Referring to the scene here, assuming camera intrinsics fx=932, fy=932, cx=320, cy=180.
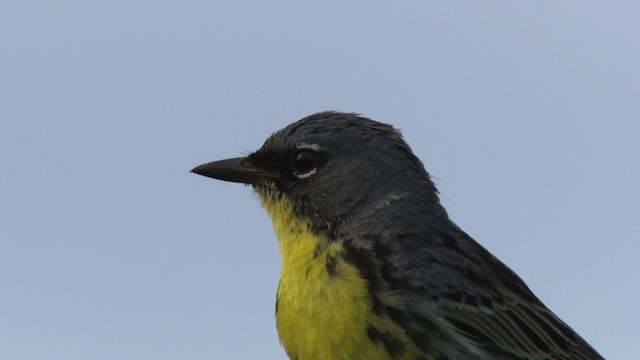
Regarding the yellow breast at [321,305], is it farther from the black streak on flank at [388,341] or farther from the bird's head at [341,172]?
the bird's head at [341,172]

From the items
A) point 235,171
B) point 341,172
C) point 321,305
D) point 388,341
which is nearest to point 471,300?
point 388,341

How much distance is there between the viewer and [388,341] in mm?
5871

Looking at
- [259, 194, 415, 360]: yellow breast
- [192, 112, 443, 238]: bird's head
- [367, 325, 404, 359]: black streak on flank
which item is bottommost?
[367, 325, 404, 359]: black streak on flank

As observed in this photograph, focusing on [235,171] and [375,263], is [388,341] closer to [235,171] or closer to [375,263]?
[375,263]

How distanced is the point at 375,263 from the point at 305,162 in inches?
51.9

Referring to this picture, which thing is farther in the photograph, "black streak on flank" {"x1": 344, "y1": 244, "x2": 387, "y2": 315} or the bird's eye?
the bird's eye

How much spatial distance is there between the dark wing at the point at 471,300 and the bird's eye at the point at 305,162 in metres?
1.03

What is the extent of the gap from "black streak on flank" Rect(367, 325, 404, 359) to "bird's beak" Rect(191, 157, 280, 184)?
6.57ft

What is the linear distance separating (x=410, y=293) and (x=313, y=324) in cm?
68

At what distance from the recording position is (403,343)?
588 cm

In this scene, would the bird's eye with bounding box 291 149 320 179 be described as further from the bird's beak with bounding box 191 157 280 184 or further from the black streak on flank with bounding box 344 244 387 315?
the black streak on flank with bounding box 344 244 387 315

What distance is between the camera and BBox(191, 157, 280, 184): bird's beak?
752 cm

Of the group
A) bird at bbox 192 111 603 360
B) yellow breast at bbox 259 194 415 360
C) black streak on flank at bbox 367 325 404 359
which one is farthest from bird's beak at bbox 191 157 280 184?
black streak on flank at bbox 367 325 404 359

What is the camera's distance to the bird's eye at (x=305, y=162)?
24.1 ft
